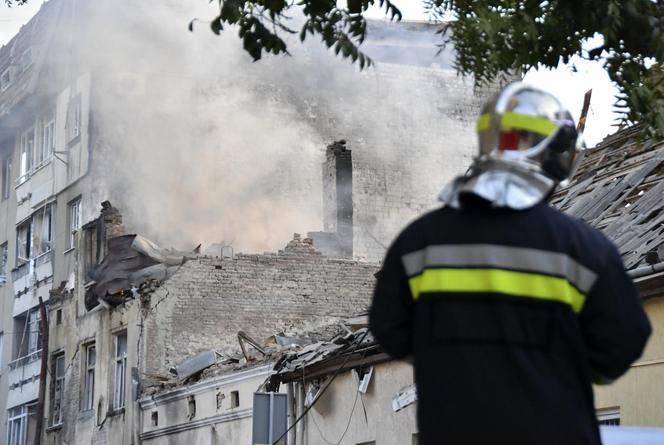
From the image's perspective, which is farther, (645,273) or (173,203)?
(173,203)

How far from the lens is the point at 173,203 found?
35250 millimetres

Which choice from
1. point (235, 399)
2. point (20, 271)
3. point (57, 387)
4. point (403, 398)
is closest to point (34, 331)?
point (20, 271)

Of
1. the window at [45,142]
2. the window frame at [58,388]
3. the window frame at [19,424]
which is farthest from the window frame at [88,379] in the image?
the window at [45,142]

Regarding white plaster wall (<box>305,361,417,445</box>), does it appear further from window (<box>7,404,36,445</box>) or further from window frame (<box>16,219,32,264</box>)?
window frame (<box>16,219,32,264</box>)

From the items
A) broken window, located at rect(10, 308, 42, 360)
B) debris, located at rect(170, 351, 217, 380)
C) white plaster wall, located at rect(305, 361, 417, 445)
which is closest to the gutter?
white plaster wall, located at rect(305, 361, 417, 445)

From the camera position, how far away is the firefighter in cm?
390

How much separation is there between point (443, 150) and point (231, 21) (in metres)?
28.6

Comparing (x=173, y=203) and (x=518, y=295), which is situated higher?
(x=173, y=203)

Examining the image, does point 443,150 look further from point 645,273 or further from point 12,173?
point 645,273

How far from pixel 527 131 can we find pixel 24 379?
121ft

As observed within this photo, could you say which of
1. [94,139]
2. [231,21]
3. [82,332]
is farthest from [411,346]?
[94,139]

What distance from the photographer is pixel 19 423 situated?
39.2 m

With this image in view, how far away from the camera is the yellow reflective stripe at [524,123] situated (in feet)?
13.5

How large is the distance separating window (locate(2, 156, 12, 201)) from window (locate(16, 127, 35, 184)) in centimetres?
108
